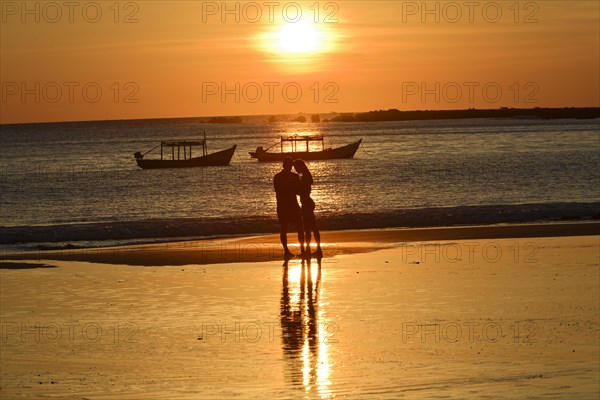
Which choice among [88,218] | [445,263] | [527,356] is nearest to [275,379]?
[527,356]

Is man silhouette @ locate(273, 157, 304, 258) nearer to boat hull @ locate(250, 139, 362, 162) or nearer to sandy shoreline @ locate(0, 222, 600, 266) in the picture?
sandy shoreline @ locate(0, 222, 600, 266)

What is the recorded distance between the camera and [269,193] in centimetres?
6706

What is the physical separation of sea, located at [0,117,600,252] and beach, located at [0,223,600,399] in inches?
461

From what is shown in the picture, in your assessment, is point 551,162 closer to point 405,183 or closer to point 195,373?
point 405,183

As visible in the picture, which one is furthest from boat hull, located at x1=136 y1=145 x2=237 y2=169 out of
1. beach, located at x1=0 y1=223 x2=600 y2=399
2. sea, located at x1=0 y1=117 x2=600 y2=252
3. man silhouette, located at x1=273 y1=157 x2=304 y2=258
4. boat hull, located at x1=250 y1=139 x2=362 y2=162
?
man silhouette, located at x1=273 y1=157 x2=304 y2=258

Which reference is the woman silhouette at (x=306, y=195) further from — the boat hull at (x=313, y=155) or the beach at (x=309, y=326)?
the boat hull at (x=313, y=155)

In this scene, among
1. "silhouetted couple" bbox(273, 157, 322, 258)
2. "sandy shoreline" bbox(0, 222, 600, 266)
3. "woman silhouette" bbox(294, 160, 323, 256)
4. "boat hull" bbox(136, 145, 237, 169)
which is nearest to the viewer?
"woman silhouette" bbox(294, 160, 323, 256)

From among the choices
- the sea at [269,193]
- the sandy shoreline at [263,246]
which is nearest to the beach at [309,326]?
the sandy shoreline at [263,246]

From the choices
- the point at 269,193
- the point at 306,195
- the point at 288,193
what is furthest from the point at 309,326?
the point at 269,193

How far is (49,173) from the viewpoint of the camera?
100m

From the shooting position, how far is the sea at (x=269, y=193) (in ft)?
108

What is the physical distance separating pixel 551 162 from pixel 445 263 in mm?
77902

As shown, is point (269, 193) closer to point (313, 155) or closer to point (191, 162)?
point (191, 162)

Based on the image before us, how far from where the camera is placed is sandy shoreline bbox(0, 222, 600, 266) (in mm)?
21484
